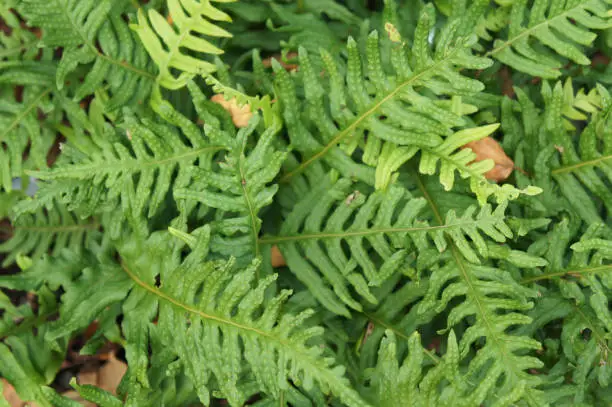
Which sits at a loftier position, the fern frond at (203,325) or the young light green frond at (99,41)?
the young light green frond at (99,41)

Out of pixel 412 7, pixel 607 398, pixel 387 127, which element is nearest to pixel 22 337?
pixel 387 127

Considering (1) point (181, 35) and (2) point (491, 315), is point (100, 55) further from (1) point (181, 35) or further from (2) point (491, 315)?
(2) point (491, 315)

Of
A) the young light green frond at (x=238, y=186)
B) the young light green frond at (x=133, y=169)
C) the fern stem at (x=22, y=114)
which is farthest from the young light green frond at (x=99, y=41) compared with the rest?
the young light green frond at (x=238, y=186)

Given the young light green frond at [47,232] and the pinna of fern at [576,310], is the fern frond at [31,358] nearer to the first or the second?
the young light green frond at [47,232]

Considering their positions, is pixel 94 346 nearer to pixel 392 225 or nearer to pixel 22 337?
pixel 22 337

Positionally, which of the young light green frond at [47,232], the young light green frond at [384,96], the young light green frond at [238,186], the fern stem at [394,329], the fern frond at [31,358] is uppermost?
the young light green frond at [384,96]

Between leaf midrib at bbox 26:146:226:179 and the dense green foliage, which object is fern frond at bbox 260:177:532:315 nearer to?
the dense green foliage

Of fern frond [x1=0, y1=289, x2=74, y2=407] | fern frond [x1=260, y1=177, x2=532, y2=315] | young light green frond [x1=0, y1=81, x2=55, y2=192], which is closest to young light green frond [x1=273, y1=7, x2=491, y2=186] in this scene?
fern frond [x1=260, y1=177, x2=532, y2=315]
